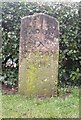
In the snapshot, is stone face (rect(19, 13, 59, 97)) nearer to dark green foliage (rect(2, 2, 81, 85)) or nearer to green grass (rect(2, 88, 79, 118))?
green grass (rect(2, 88, 79, 118))

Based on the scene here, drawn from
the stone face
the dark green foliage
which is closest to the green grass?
the stone face

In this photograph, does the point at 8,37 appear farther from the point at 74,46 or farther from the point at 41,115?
the point at 41,115

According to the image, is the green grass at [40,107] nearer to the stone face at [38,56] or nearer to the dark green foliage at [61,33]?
the stone face at [38,56]

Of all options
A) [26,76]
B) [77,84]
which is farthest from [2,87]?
[77,84]

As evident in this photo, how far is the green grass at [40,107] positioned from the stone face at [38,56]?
20 cm

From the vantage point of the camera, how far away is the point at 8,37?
6297 mm

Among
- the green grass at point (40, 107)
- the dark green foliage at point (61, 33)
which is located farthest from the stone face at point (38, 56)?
the dark green foliage at point (61, 33)

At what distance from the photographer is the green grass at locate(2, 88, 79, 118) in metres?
4.53

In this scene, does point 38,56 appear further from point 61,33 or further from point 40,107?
point 61,33

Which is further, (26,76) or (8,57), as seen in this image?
(8,57)

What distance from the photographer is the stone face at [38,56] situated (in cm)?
539

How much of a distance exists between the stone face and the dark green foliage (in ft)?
2.93

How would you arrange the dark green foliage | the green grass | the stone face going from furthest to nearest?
1. the dark green foliage
2. the stone face
3. the green grass

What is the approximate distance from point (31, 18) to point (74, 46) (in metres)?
1.36
